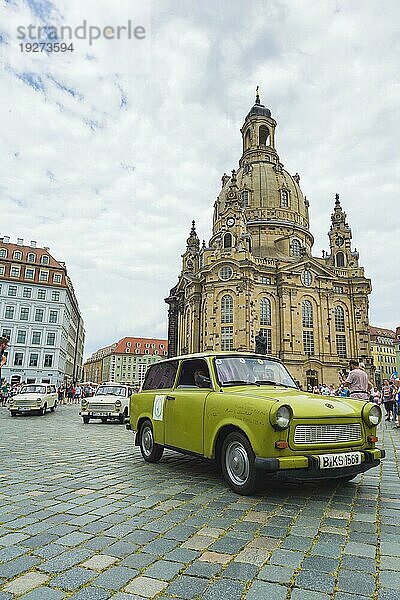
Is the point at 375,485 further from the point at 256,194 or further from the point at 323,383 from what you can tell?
the point at 256,194

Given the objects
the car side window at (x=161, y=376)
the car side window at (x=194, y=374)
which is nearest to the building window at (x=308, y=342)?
the car side window at (x=161, y=376)

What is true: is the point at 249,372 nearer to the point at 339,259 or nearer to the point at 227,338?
the point at 227,338

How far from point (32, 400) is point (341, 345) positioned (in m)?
50.6

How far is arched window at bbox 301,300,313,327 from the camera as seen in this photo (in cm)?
6078

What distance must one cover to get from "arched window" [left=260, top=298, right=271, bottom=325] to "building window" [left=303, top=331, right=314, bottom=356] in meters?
5.71

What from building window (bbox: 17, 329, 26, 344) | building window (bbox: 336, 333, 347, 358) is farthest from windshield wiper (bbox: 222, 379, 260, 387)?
building window (bbox: 336, 333, 347, 358)

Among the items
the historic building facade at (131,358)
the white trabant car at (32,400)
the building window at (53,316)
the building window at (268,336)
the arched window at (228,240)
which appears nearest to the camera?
the white trabant car at (32,400)

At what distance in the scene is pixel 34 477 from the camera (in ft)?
21.0

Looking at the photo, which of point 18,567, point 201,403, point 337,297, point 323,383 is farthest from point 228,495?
point 337,297

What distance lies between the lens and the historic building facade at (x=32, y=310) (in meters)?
56.9

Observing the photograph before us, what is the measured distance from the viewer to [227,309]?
57375 mm

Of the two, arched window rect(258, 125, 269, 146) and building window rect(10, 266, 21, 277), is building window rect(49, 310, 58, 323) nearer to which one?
building window rect(10, 266, 21, 277)

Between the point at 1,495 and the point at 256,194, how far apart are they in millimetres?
66926

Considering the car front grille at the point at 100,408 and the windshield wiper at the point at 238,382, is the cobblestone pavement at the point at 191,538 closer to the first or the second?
the windshield wiper at the point at 238,382
